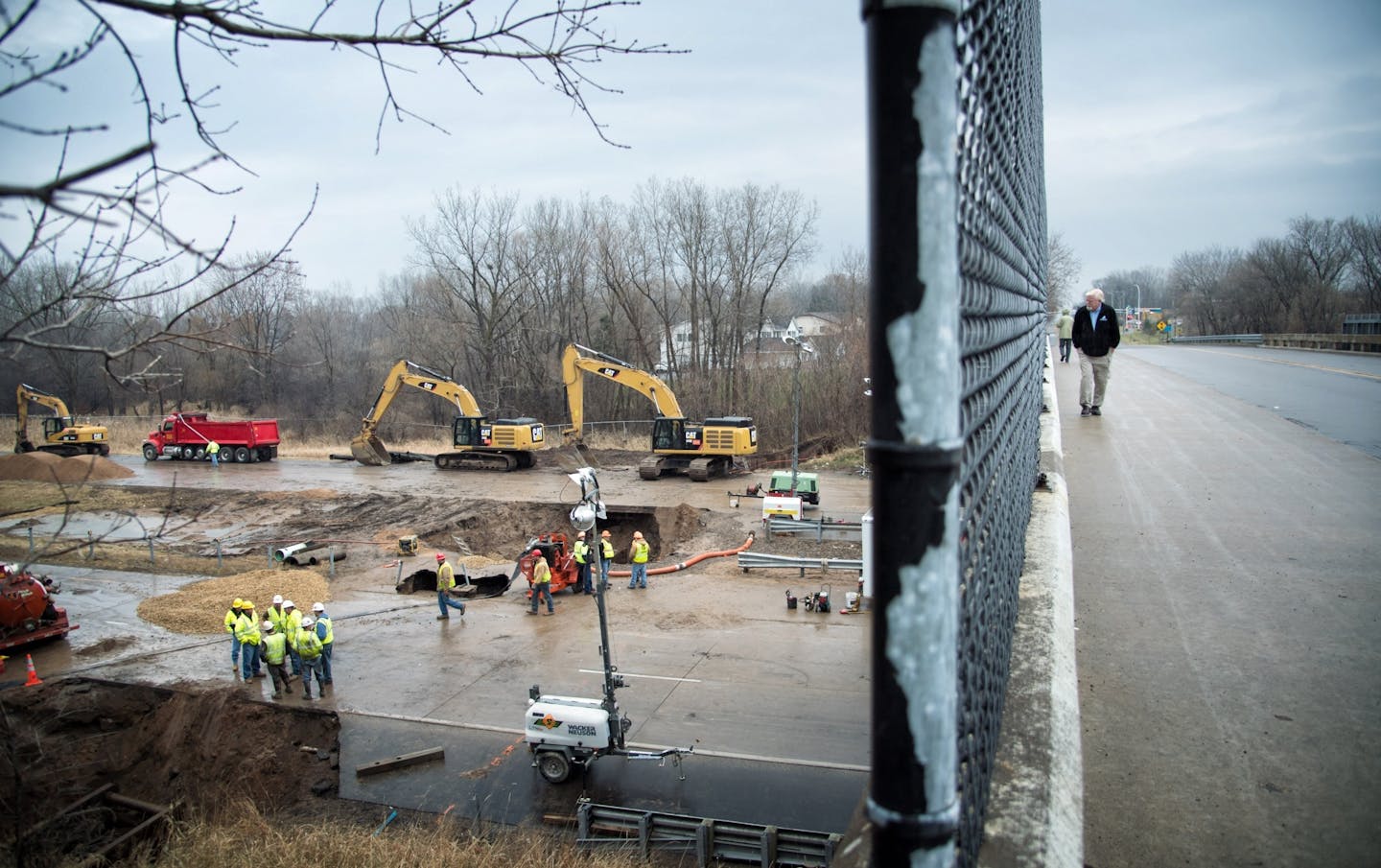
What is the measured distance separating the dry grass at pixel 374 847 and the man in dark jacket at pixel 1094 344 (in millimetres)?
9437

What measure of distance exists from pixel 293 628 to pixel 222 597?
783cm

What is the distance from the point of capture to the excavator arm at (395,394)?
37.2 metres

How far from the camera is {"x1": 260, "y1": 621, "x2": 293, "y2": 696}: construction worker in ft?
47.0

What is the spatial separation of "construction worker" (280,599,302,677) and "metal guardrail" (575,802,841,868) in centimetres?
696

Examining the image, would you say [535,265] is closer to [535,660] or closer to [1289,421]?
[535,660]

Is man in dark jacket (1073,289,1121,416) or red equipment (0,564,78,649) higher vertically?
man in dark jacket (1073,289,1121,416)

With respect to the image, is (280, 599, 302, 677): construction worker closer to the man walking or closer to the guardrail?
the guardrail

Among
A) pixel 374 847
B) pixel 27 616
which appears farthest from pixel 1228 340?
pixel 27 616

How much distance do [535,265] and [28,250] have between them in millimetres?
56290

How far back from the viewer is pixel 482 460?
36.8 m

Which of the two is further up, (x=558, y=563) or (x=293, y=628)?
(x=293, y=628)

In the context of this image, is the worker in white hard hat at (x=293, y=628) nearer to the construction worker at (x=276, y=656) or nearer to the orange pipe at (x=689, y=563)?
the construction worker at (x=276, y=656)

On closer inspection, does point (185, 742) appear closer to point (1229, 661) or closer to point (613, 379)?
point (1229, 661)

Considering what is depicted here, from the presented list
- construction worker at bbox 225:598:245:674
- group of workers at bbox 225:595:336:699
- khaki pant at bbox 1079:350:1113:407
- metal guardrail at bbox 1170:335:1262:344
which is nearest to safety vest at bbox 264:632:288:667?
group of workers at bbox 225:595:336:699
